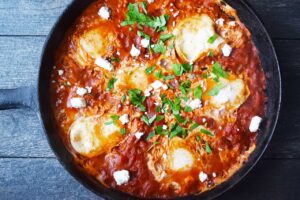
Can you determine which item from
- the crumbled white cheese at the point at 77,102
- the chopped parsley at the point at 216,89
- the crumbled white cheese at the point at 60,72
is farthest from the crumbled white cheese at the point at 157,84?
the crumbled white cheese at the point at 60,72

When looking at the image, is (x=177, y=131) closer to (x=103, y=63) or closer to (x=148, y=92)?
(x=148, y=92)

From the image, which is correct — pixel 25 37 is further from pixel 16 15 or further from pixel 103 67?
pixel 103 67

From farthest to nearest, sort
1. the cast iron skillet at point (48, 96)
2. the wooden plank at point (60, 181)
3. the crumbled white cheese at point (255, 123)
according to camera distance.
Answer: the wooden plank at point (60, 181)
the crumbled white cheese at point (255, 123)
the cast iron skillet at point (48, 96)

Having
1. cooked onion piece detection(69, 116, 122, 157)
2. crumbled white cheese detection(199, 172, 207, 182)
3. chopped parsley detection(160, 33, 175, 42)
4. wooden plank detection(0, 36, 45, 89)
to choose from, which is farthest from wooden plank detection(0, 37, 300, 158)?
chopped parsley detection(160, 33, 175, 42)

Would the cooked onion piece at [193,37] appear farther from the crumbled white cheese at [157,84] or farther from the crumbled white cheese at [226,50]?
the crumbled white cheese at [157,84]

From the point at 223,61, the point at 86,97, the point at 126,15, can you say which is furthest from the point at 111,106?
the point at 223,61

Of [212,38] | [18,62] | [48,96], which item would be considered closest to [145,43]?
[212,38]
